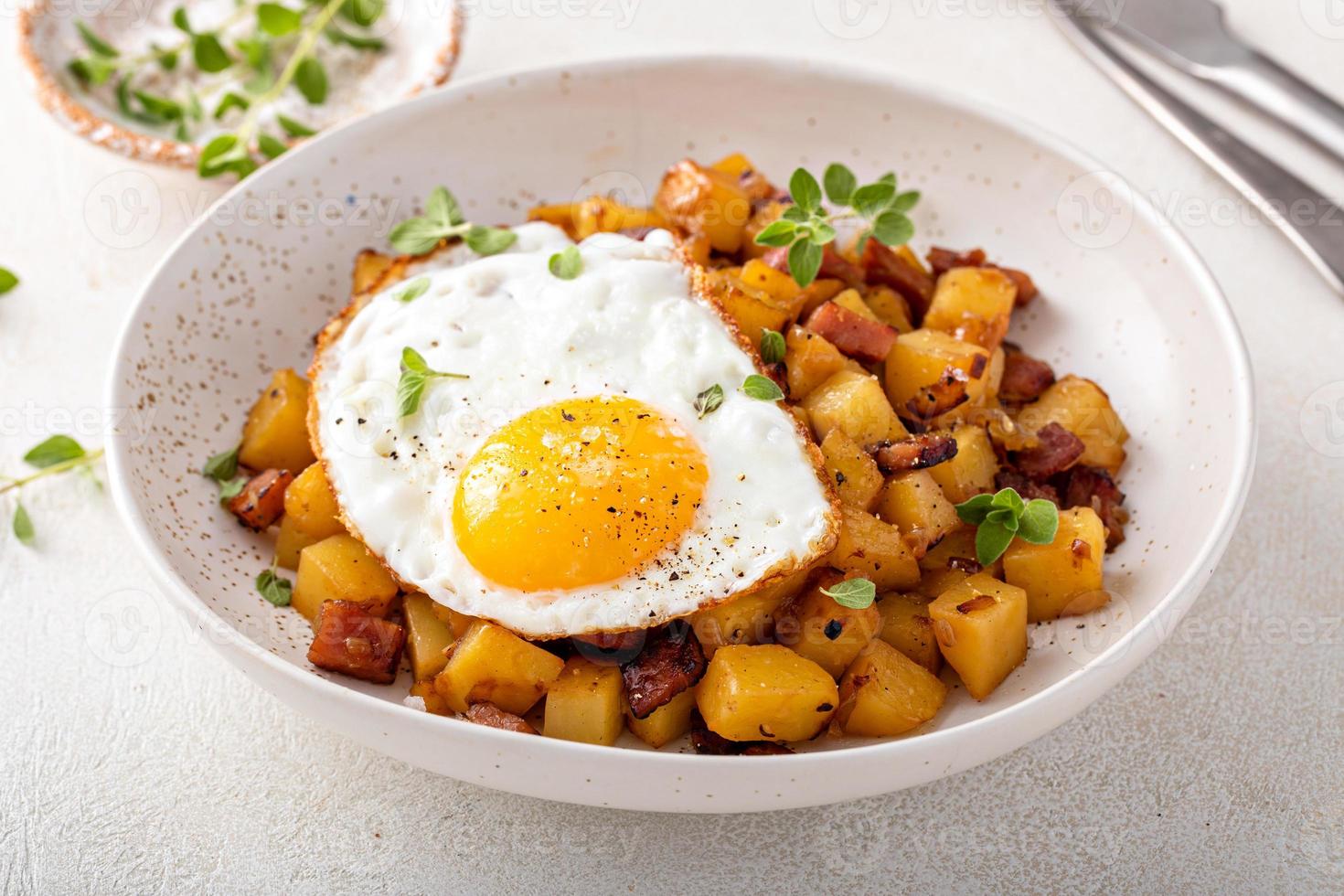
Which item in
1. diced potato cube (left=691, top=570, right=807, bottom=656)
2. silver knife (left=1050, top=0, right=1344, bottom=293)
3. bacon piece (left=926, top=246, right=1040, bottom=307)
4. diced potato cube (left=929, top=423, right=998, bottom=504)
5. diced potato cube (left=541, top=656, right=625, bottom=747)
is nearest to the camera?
diced potato cube (left=541, top=656, right=625, bottom=747)

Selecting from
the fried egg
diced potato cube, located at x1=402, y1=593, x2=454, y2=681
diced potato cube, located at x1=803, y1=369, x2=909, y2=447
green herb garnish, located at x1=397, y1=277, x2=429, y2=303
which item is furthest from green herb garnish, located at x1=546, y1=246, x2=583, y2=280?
diced potato cube, located at x1=402, y1=593, x2=454, y2=681

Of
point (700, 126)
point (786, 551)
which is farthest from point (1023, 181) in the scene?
point (786, 551)

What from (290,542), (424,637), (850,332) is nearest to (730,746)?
(424,637)

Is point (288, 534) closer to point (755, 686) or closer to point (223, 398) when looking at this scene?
point (223, 398)

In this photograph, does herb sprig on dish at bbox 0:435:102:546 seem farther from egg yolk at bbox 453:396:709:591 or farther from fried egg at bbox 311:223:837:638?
egg yolk at bbox 453:396:709:591

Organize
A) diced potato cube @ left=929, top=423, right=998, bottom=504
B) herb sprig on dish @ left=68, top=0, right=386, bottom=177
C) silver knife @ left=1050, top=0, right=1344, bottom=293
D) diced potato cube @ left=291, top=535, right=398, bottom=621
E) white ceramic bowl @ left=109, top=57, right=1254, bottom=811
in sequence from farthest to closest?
1. herb sprig on dish @ left=68, top=0, right=386, bottom=177
2. silver knife @ left=1050, top=0, right=1344, bottom=293
3. diced potato cube @ left=929, top=423, right=998, bottom=504
4. diced potato cube @ left=291, top=535, right=398, bottom=621
5. white ceramic bowl @ left=109, top=57, right=1254, bottom=811

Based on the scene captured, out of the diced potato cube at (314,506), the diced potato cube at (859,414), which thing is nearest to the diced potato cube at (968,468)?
the diced potato cube at (859,414)
